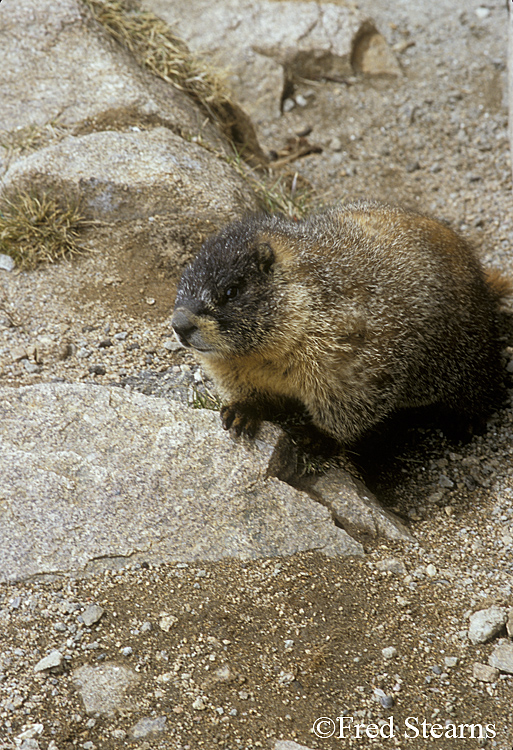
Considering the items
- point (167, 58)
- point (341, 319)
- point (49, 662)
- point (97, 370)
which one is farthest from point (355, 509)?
point (167, 58)

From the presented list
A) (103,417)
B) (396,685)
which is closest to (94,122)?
(103,417)

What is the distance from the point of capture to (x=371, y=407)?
171 inches

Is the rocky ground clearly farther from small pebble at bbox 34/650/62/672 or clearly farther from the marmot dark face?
Answer: the marmot dark face

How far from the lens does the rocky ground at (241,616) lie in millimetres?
3080

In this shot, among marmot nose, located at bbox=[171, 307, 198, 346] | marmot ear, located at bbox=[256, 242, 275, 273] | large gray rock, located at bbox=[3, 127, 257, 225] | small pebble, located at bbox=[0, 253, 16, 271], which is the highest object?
marmot ear, located at bbox=[256, 242, 275, 273]

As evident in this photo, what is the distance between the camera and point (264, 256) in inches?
154

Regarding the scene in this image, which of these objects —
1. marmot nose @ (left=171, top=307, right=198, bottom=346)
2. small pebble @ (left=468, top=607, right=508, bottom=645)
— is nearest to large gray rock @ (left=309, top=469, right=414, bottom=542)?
small pebble @ (left=468, top=607, right=508, bottom=645)

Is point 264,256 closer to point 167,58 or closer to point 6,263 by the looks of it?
point 6,263

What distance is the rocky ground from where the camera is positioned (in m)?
3.08

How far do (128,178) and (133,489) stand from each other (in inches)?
108

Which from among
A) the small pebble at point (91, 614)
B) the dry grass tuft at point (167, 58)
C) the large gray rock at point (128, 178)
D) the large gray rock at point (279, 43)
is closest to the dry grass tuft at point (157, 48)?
the dry grass tuft at point (167, 58)

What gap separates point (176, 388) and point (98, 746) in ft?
7.66

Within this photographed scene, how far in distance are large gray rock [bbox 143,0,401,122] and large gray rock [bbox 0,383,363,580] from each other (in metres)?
5.16

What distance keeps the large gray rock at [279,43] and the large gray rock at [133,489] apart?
16.9 feet
